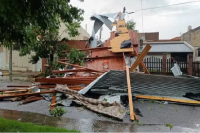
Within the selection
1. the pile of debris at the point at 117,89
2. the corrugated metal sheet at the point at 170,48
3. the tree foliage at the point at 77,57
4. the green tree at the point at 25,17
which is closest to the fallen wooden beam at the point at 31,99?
the pile of debris at the point at 117,89

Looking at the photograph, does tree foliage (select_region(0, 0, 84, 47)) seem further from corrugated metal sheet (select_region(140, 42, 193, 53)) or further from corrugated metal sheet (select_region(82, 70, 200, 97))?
corrugated metal sheet (select_region(140, 42, 193, 53))

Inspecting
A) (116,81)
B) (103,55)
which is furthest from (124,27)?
(116,81)

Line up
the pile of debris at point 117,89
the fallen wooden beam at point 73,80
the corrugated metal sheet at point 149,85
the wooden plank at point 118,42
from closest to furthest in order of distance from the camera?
1. the pile of debris at point 117,89
2. the corrugated metal sheet at point 149,85
3. the fallen wooden beam at point 73,80
4. the wooden plank at point 118,42

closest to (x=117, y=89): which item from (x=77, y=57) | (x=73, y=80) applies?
(x=73, y=80)

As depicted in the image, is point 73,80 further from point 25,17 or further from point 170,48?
point 170,48

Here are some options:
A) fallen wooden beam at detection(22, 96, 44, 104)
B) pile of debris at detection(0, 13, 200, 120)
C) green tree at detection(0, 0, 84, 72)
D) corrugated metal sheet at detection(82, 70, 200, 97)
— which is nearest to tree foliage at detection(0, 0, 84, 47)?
green tree at detection(0, 0, 84, 72)

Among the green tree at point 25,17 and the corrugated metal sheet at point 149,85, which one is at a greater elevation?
the green tree at point 25,17

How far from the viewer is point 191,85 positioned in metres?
6.84

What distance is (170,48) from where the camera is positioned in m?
20.7

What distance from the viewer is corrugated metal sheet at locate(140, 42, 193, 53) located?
785 inches

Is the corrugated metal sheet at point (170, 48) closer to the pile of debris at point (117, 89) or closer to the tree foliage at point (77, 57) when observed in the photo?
the tree foliage at point (77, 57)

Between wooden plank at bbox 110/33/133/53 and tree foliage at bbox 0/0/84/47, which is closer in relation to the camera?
tree foliage at bbox 0/0/84/47

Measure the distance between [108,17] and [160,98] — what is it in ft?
24.9

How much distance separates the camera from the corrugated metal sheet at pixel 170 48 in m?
20.0
